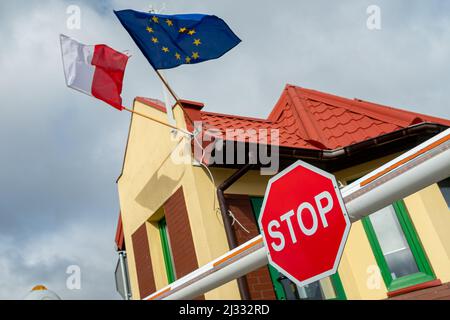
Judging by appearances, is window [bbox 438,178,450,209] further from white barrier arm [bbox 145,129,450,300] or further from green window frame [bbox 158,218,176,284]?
green window frame [bbox 158,218,176,284]

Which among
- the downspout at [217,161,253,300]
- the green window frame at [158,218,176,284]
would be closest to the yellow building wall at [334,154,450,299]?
the downspout at [217,161,253,300]

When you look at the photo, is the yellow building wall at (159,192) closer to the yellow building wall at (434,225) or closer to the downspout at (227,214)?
the downspout at (227,214)

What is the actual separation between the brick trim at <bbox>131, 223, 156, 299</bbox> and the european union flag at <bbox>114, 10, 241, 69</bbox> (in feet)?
12.2

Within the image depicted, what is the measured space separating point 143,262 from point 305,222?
646cm

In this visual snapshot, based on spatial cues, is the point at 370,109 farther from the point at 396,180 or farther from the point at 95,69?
the point at 396,180

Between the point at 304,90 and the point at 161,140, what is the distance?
3.47m

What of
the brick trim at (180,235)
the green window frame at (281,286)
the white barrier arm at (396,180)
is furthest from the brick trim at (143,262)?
the white barrier arm at (396,180)

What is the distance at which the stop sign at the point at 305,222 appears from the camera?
2.21 metres

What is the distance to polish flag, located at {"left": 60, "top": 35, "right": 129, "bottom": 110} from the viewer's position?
Answer: 6094 millimetres

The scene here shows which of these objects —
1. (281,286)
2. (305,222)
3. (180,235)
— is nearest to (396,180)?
(305,222)

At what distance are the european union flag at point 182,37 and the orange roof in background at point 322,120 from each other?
4.19 ft

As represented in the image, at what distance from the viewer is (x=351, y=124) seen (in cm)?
754
